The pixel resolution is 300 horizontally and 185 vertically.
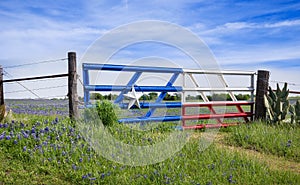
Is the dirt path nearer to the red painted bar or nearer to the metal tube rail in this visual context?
the red painted bar

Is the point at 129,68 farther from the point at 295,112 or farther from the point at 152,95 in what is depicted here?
the point at 295,112

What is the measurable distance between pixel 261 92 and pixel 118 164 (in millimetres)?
6592

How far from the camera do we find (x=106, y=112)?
7246 millimetres

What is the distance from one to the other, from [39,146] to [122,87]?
2939mm

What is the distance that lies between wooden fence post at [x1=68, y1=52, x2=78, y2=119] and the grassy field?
0.38 meters

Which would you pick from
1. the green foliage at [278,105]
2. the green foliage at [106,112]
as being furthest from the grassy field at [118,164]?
the green foliage at [278,105]

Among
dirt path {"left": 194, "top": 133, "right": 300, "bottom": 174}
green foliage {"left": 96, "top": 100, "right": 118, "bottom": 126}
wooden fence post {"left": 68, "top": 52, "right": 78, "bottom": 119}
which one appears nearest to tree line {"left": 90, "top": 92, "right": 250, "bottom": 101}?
wooden fence post {"left": 68, "top": 52, "right": 78, "bottom": 119}

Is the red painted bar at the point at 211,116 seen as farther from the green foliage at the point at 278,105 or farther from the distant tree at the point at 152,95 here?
the distant tree at the point at 152,95

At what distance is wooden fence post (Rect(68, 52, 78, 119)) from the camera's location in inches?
296

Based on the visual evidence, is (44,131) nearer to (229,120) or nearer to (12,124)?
(12,124)

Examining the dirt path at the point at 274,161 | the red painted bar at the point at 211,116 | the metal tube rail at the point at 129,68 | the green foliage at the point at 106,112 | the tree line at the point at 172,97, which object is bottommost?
the dirt path at the point at 274,161

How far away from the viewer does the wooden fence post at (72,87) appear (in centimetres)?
752

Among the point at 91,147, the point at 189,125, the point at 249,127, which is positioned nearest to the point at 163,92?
the point at 189,125

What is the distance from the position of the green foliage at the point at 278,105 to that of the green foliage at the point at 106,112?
503 cm
